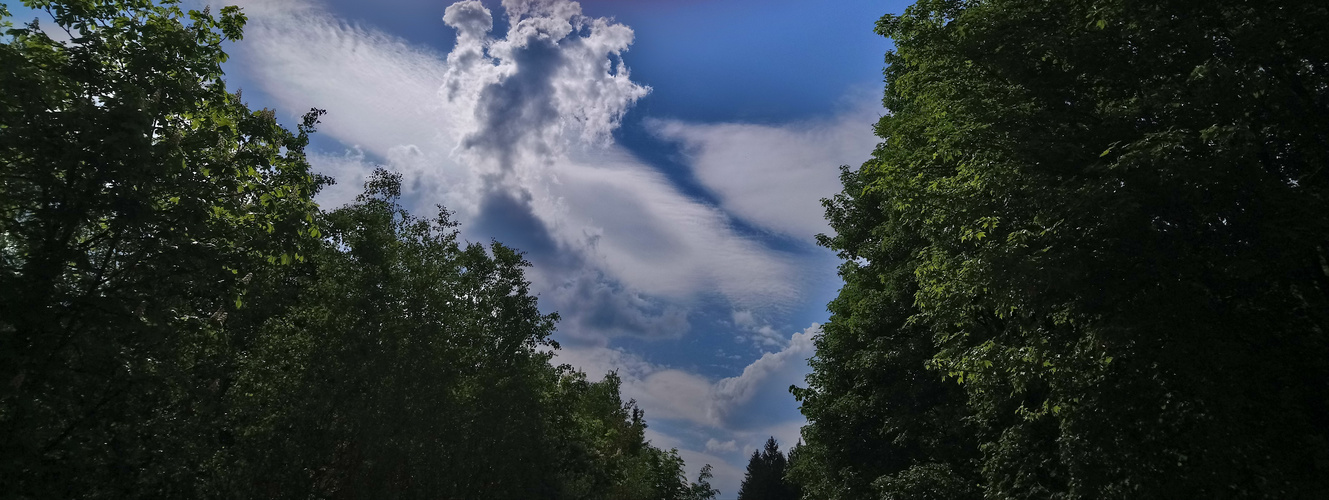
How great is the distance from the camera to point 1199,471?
11.1 m

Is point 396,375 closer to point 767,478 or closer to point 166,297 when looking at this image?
point 166,297

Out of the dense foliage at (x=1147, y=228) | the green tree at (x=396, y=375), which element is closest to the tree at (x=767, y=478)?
the green tree at (x=396, y=375)

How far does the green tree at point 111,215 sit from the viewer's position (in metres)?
9.76

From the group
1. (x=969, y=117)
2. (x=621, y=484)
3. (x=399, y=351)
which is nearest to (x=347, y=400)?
(x=399, y=351)

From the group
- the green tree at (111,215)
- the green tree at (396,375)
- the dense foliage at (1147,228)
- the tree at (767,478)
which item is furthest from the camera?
the tree at (767,478)

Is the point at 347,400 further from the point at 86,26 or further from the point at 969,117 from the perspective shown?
the point at 969,117

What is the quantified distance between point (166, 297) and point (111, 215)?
141cm

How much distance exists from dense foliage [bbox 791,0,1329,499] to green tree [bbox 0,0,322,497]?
1107 centimetres

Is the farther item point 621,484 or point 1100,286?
point 621,484

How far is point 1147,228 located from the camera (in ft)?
37.9

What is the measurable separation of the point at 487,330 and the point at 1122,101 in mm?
27984

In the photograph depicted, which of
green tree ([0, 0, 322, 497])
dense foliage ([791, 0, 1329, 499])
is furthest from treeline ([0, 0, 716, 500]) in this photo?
dense foliage ([791, 0, 1329, 499])

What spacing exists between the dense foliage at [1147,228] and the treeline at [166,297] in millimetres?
11063

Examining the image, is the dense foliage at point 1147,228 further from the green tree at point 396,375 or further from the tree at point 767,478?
the tree at point 767,478
